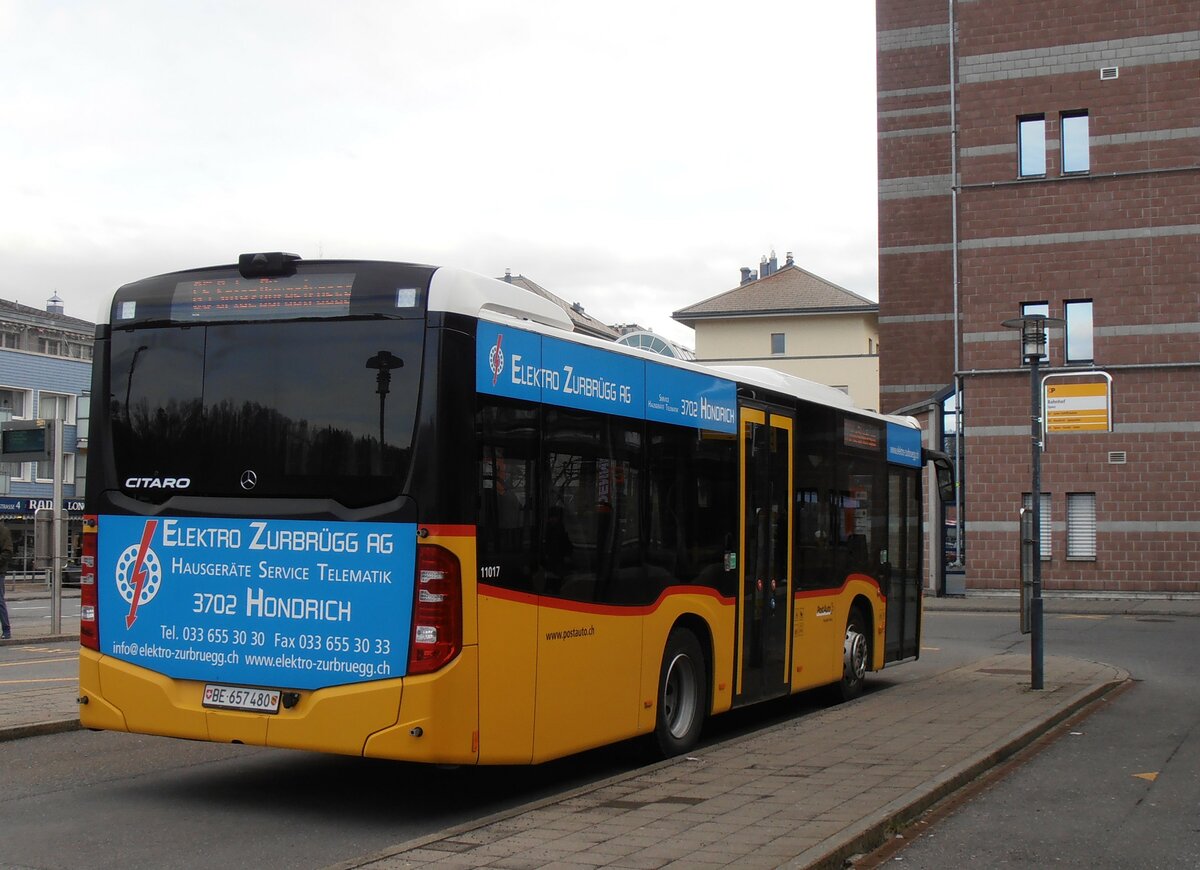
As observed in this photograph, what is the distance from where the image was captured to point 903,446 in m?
15.3

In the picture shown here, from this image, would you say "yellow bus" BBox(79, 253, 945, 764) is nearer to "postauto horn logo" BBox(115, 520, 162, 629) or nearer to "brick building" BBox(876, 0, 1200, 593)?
"postauto horn logo" BBox(115, 520, 162, 629)

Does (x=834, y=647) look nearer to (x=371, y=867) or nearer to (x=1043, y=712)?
(x=1043, y=712)

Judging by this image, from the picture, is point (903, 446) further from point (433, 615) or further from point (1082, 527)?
point (1082, 527)

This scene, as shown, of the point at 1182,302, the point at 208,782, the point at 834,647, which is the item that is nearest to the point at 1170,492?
the point at 1182,302

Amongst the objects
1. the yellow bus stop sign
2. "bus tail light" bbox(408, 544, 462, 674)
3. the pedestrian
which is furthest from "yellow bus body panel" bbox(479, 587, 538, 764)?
the yellow bus stop sign

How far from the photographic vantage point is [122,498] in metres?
8.09

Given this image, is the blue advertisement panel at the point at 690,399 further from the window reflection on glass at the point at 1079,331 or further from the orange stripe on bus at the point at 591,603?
the window reflection on glass at the point at 1079,331

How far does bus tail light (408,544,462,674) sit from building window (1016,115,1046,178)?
3301 cm


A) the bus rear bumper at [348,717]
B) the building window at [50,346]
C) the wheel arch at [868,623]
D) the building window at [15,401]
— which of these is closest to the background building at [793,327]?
the building window at [50,346]

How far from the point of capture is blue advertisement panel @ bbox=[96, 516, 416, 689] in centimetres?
726

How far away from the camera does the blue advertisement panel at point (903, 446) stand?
1495 cm

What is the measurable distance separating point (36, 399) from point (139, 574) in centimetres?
5333

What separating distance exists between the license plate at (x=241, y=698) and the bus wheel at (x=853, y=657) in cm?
736

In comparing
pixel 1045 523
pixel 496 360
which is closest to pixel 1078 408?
pixel 1045 523
